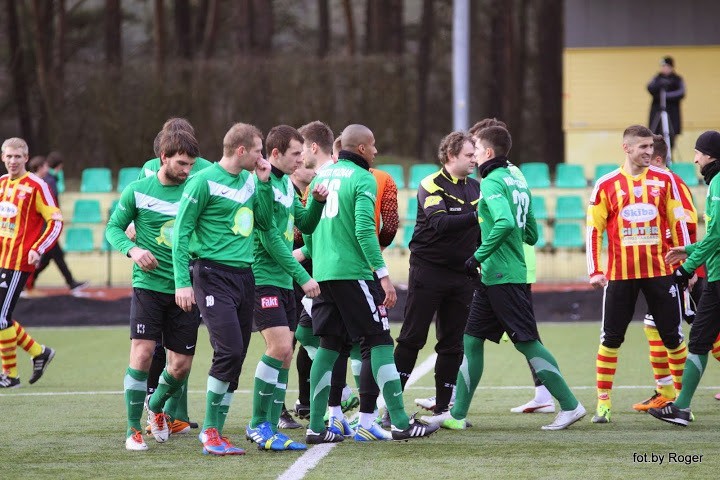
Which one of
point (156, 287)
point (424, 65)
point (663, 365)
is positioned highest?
point (424, 65)

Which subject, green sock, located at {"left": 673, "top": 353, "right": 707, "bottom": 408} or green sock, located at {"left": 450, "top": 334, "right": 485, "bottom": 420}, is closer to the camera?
green sock, located at {"left": 673, "top": 353, "right": 707, "bottom": 408}

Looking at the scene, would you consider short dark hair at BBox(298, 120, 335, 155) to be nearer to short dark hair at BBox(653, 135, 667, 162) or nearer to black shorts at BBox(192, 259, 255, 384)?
black shorts at BBox(192, 259, 255, 384)

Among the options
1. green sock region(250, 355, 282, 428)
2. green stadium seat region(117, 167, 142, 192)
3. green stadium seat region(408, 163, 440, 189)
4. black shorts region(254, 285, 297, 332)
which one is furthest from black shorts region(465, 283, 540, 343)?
green stadium seat region(117, 167, 142, 192)

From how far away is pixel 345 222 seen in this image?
765 cm

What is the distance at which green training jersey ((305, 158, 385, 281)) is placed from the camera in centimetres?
755

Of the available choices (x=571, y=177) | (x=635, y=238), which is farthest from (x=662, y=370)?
(x=571, y=177)

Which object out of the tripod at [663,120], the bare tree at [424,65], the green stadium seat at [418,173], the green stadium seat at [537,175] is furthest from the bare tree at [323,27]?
the tripod at [663,120]

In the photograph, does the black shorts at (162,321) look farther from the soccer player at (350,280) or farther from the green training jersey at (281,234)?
the soccer player at (350,280)

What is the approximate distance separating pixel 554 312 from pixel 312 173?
29.4 feet

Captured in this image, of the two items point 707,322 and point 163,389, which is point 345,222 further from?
point 707,322

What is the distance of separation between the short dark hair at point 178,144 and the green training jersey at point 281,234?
546 millimetres

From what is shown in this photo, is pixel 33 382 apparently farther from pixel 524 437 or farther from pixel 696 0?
pixel 696 0

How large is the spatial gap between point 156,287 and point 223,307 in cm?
72

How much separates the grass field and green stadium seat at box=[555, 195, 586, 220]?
876 centimetres
